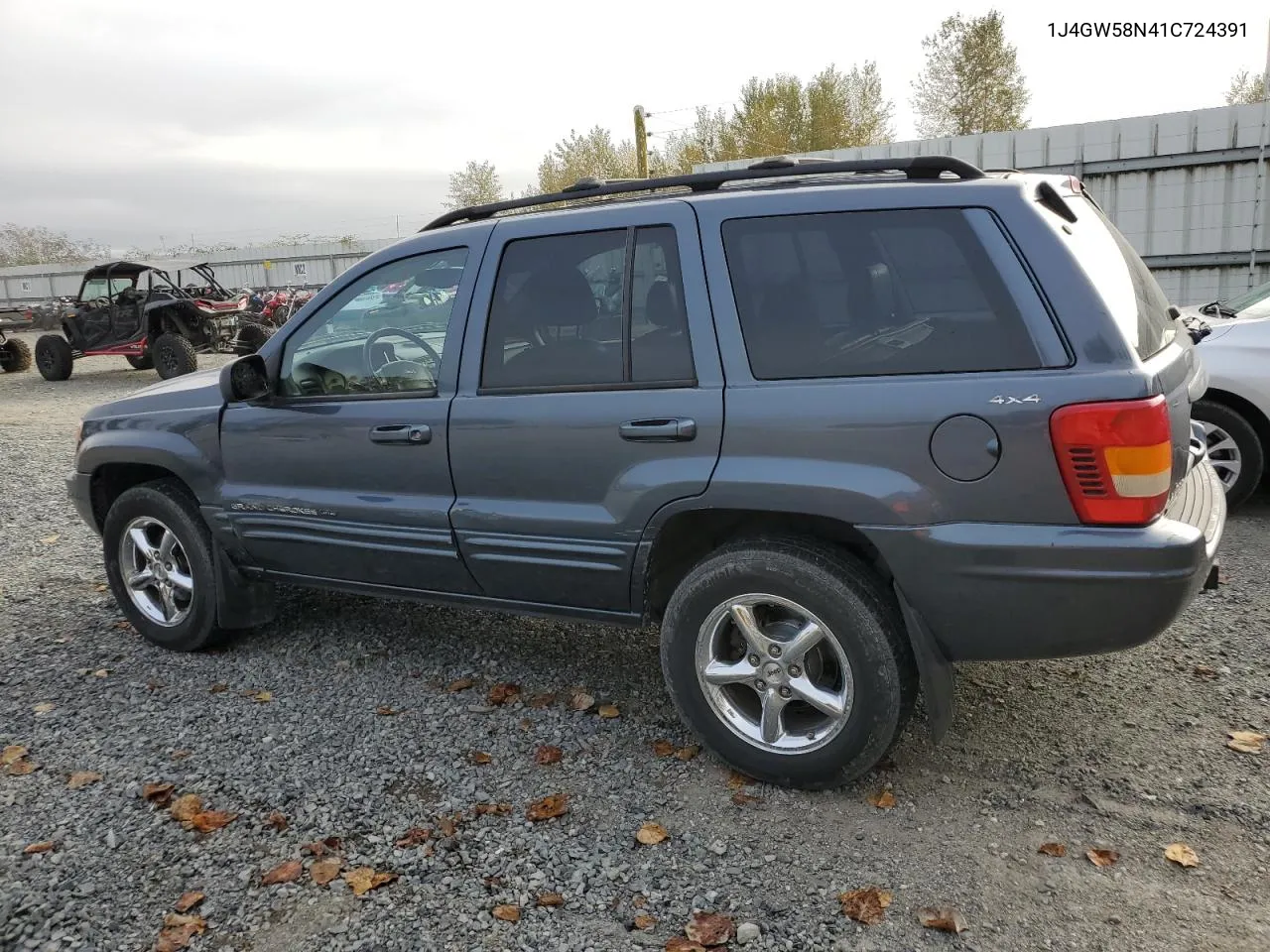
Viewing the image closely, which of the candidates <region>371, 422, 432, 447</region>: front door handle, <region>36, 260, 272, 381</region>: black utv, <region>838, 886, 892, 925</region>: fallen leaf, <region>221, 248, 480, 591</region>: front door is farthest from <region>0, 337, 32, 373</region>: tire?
<region>838, 886, 892, 925</region>: fallen leaf

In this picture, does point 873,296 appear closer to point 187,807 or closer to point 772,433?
point 772,433

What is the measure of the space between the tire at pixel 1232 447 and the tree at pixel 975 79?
38665mm

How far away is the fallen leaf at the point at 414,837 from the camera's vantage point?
2.84 m

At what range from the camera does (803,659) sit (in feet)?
9.69

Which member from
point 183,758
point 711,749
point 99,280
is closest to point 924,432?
Result: point 711,749

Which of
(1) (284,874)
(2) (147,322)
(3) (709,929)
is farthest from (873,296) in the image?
(2) (147,322)

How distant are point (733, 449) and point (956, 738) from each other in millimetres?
1326

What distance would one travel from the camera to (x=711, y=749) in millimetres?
3129

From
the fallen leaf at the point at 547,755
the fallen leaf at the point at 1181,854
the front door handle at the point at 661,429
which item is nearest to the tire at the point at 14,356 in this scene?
the fallen leaf at the point at 547,755

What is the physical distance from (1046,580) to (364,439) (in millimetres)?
2406

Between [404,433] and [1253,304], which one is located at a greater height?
[1253,304]

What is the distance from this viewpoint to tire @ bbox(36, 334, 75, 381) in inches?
664

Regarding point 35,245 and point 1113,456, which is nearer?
point 1113,456

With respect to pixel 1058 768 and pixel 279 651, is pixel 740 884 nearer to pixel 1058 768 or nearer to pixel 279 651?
pixel 1058 768
